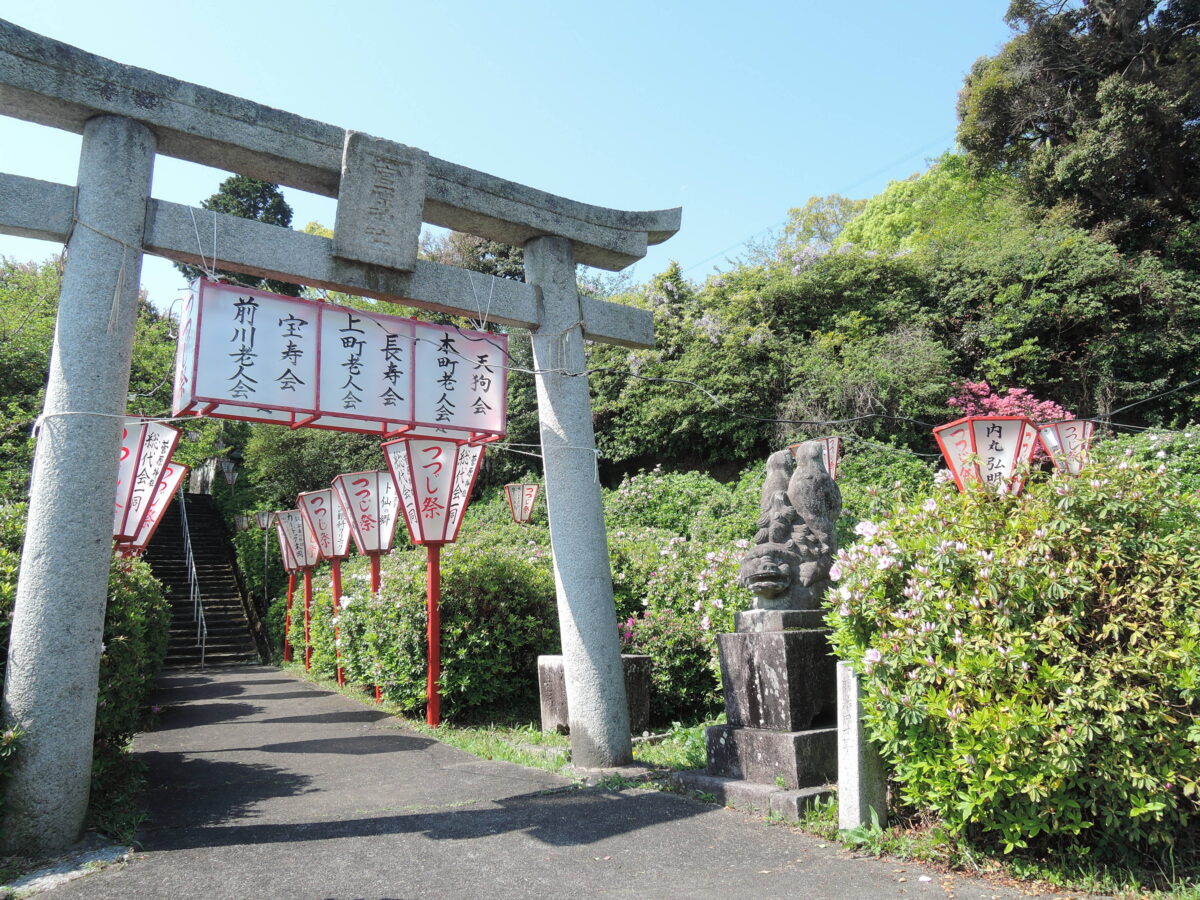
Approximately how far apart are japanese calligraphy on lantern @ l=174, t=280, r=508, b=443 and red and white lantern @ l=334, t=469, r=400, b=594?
173 inches

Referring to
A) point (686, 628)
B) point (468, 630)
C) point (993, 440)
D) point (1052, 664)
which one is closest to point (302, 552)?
point (468, 630)

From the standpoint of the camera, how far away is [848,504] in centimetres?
1059

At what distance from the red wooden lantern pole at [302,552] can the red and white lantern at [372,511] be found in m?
4.02

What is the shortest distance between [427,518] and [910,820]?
5.54m

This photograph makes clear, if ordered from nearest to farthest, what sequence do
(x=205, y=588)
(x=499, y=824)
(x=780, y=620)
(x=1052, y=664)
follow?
1. (x=1052, y=664)
2. (x=499, y=824)
3. (x=780, y=620)
4. (x=205, y=588)

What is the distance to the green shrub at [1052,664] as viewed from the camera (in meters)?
3.20

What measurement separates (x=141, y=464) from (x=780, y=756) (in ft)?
21.1

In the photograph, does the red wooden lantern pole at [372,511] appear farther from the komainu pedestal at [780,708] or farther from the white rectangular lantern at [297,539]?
the komainu pedestal at [780,708]

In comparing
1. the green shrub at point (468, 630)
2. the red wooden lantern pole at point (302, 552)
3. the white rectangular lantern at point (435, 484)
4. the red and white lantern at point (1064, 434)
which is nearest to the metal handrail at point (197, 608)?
the red wooden lantern pole at point (302, 552)

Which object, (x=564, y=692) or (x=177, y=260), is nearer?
(x=177, y=260)

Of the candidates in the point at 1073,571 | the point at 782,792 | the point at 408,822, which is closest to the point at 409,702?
the point at 408,822

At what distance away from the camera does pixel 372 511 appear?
10.1m

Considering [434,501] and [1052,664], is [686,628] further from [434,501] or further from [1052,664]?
[1052,664]

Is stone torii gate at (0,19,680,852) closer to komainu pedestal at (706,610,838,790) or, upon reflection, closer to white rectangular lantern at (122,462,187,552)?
komainu pedestal at (706,610,838,790)
